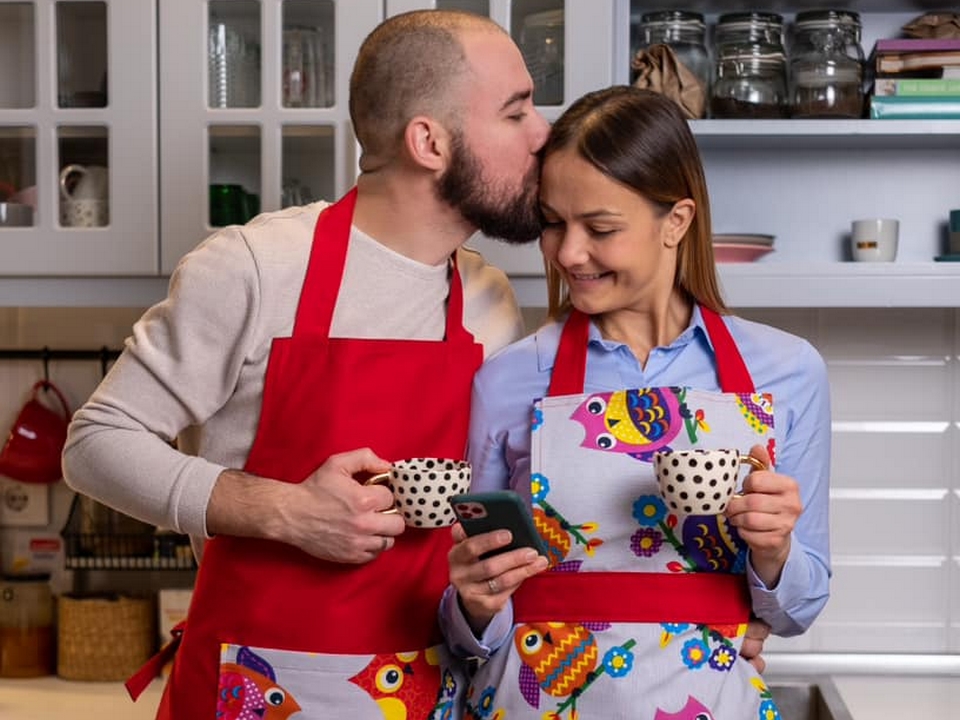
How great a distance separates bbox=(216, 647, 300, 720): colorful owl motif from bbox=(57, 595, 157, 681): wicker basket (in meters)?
0.97

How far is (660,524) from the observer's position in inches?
56.1

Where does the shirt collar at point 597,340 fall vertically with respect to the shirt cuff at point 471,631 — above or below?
above

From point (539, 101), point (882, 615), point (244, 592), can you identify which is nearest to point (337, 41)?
point (539, 101)

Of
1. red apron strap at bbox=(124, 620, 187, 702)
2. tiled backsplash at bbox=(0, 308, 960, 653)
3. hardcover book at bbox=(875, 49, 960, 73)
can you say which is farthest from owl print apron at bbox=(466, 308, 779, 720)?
tiled backsplash at bbox=(0, 308, 960, 653)

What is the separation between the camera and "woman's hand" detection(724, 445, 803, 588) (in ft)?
4.21

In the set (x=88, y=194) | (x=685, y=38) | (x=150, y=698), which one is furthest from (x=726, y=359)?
(x=150, y=698)

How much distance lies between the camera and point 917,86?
2.12 metres

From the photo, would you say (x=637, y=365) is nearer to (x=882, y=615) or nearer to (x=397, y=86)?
(x=397, y=86)

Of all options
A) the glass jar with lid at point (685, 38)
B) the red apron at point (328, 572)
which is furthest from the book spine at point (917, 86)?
the red apron at point (328, 572)

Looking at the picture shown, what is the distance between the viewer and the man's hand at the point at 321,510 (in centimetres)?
141

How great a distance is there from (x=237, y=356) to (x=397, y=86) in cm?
38

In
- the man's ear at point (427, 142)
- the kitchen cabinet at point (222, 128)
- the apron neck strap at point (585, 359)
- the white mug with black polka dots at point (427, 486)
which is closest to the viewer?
the white mug with black polka dots at point (427, 486)

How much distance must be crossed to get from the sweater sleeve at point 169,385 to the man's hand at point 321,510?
0.11 feet

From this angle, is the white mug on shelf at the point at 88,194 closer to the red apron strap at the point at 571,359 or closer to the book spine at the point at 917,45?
the red apron strap at the point at 571,359
